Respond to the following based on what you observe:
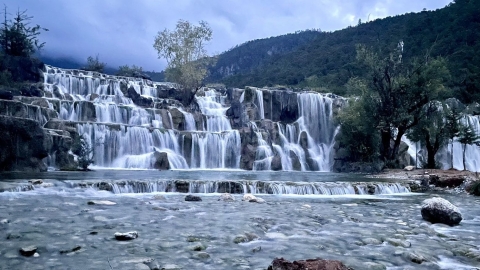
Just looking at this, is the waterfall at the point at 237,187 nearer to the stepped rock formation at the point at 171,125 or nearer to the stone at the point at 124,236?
the stone at the point at 124,236

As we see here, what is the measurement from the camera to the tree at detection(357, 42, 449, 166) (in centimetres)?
2655

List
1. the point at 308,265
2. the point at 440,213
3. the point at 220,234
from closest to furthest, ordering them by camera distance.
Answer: the point at 308,265 < the point at 220,234 < the point at 440,213

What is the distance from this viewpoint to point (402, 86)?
88.9 ft

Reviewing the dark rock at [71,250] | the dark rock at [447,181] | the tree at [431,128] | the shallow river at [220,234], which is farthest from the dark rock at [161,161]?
the dark rock at [71,250]

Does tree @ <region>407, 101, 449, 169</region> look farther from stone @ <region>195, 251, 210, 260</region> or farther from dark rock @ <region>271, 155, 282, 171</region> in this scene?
stone @ <region>195, 251, 210, 260</region>

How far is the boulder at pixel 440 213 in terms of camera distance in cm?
812

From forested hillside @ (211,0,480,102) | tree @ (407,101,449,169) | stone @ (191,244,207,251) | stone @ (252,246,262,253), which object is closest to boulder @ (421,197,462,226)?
stone @ (252,246,262,253)

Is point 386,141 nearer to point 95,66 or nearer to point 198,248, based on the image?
point 198,248

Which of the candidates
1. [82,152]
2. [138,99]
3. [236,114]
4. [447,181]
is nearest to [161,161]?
[82,152]

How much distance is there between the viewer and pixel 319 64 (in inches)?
Result: 4060

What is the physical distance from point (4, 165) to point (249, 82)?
289 feet

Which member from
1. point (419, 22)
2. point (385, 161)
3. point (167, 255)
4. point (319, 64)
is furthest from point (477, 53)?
point (167, 255)

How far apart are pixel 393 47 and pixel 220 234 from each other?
83.3 m

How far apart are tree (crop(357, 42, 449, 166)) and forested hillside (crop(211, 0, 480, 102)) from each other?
24919mm
